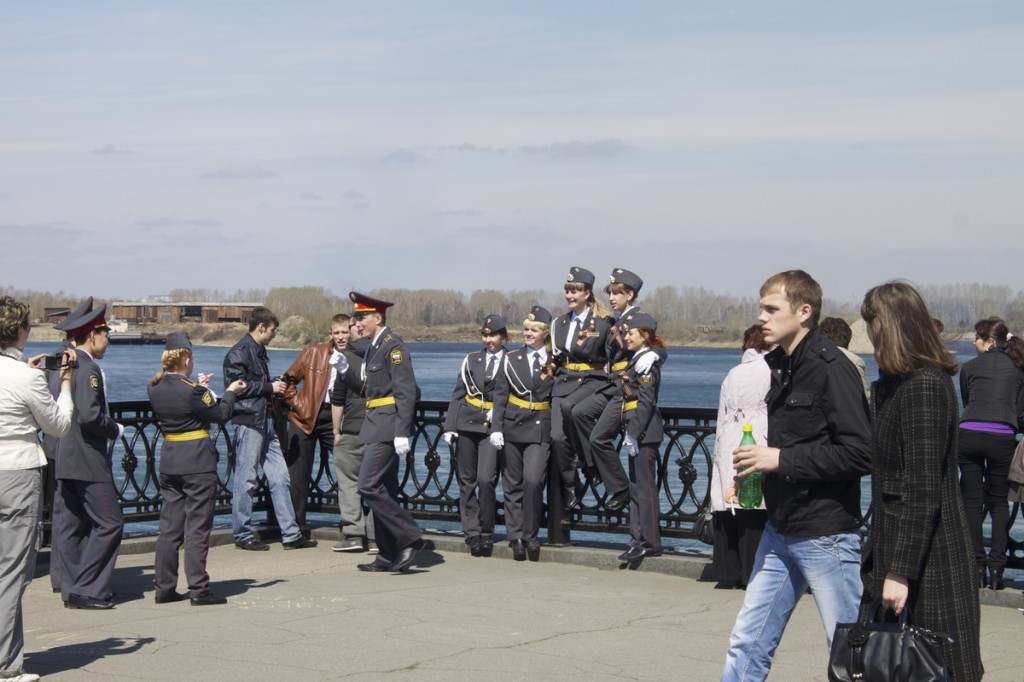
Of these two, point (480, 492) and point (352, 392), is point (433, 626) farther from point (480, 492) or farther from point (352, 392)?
point (352, 392)

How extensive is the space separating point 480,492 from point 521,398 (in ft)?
2.86

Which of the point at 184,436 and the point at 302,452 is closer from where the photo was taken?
the point at 184,436

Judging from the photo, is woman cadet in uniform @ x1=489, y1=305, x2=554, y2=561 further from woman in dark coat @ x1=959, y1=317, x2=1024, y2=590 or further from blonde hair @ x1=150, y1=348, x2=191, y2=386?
woman in dark coat @ x1=959, y1=317, x2=1024, y2=590

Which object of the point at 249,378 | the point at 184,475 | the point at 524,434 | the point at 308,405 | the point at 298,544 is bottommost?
the point at 298,544

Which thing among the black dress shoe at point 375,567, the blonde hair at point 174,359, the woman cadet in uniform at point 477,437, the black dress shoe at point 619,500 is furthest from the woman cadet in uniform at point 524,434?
the blonde hair at point 174,359

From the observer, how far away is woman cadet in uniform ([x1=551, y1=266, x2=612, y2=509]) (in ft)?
34.3

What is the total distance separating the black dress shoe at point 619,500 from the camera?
10383 mm

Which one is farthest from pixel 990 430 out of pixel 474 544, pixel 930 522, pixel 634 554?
pixel 930 522

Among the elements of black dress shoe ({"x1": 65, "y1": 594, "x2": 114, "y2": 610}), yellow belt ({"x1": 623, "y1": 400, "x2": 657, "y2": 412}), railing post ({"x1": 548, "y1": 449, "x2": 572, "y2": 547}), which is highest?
yellow belt ({"x1": 623, "y1": 400, "x2": 657, "y2": 412})

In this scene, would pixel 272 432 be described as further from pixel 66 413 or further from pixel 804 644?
pixel 804 644

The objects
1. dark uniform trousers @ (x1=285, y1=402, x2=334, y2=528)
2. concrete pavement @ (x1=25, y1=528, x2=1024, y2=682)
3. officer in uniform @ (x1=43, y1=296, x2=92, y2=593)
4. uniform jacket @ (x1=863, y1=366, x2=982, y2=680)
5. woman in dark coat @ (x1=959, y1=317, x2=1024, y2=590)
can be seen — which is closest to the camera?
uniform jacket @ (x1=863, y1=366, x2=982, y2=680)

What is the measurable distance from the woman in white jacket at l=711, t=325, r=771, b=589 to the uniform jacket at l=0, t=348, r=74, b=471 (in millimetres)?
4014

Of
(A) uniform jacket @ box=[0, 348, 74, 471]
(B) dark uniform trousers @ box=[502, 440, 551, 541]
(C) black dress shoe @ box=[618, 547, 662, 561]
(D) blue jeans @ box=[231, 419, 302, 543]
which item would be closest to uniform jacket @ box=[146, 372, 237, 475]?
(A) uniform jacket @ box=[0, 348, 74, 471]

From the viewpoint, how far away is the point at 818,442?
16.1ft
